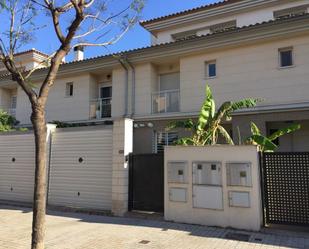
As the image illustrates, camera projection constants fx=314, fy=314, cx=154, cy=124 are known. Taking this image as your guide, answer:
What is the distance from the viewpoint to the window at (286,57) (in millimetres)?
13626

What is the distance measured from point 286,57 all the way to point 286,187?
25.0 ft

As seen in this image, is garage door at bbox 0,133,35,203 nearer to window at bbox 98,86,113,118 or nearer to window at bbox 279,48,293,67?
window at bbox 98,86,113,118

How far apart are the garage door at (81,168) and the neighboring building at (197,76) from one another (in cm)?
520

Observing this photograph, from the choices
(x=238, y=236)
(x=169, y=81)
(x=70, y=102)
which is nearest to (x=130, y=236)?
(x=238, y=236)

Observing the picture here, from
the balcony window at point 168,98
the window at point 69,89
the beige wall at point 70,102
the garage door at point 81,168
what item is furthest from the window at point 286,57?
the window at point 69,89

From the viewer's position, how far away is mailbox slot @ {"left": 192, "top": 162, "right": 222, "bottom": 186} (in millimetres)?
8750

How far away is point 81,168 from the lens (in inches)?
462

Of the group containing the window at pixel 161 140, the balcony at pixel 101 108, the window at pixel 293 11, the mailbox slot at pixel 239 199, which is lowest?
the mailbox slot at pixel 239 199

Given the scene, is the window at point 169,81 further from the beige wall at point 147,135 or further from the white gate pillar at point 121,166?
the white gate pillar at point 121,166

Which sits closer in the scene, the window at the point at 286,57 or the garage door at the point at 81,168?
the garage door at the point at 81,168

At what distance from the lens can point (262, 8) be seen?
1917cm

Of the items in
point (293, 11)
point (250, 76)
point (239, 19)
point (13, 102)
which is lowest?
point (250, 76)

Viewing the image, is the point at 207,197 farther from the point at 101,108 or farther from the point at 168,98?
the point at 101,108

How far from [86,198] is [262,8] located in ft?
50.6
